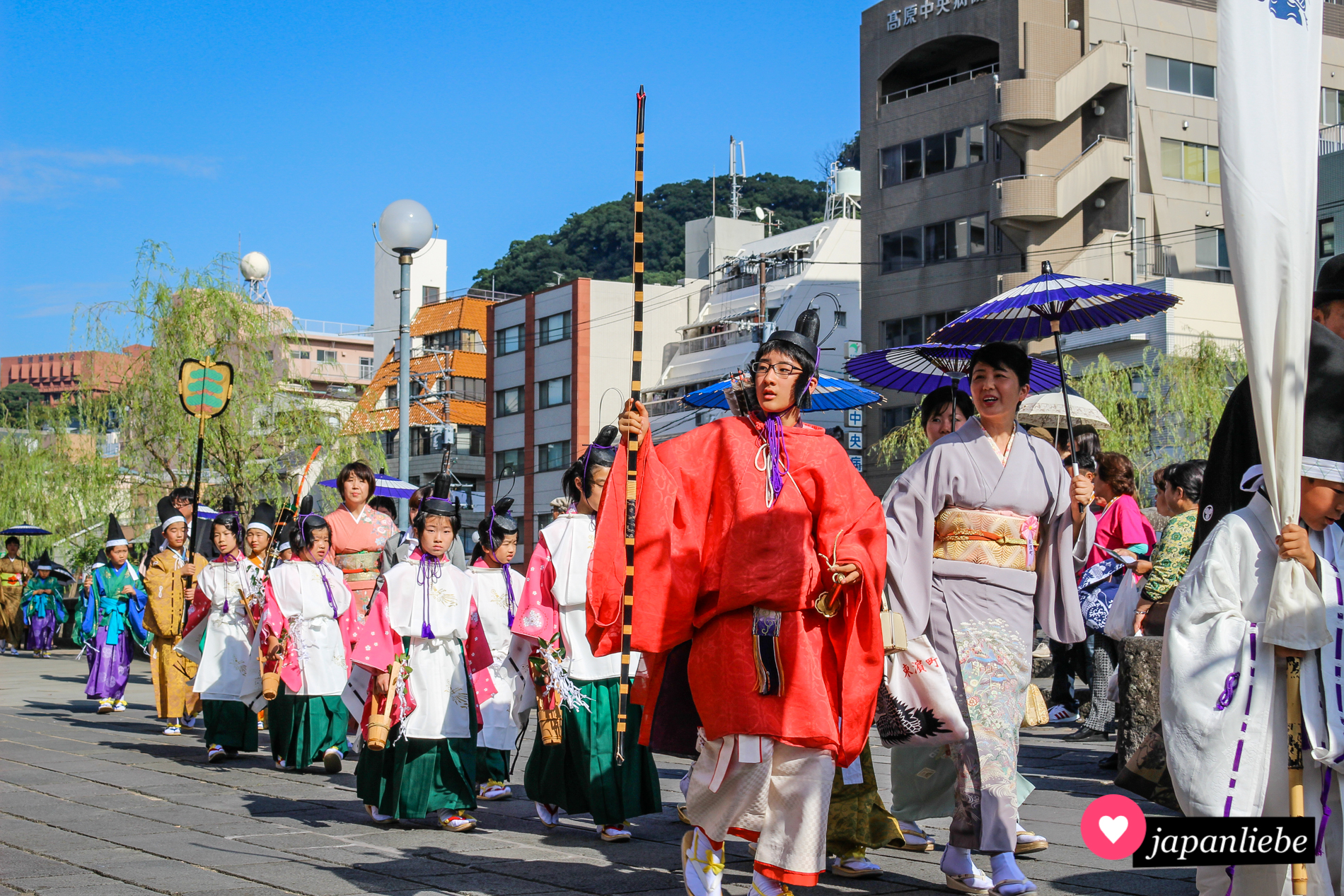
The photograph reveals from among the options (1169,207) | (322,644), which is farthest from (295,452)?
(1169,207)

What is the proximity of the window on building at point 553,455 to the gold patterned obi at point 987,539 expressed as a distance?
4577 centimetres

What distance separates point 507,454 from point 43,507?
25724 mm

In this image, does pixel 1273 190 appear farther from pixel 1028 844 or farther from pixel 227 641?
pixel 227 641

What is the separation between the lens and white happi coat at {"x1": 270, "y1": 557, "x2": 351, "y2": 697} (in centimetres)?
908

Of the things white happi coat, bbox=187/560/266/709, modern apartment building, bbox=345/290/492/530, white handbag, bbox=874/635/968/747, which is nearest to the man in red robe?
white handbag, bbox=874/635/968/747

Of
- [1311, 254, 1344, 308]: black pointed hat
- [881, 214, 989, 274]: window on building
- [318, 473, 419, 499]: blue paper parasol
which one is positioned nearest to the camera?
[1311, 254, 1344, 308]: black pointed hat

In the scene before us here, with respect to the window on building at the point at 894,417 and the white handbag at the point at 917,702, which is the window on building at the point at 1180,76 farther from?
the white handbag at the point at 917,702

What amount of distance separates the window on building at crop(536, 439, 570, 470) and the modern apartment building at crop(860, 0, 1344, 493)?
17.0 metres

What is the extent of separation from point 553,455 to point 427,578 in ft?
149

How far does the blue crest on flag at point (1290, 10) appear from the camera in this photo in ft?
10.3

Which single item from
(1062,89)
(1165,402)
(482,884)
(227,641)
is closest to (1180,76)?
(1062,89)

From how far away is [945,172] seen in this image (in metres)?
36.5

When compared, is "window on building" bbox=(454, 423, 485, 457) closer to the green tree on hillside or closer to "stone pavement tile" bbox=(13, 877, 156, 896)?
the green tree on hillside

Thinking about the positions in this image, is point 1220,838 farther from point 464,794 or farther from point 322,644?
point 322,644
